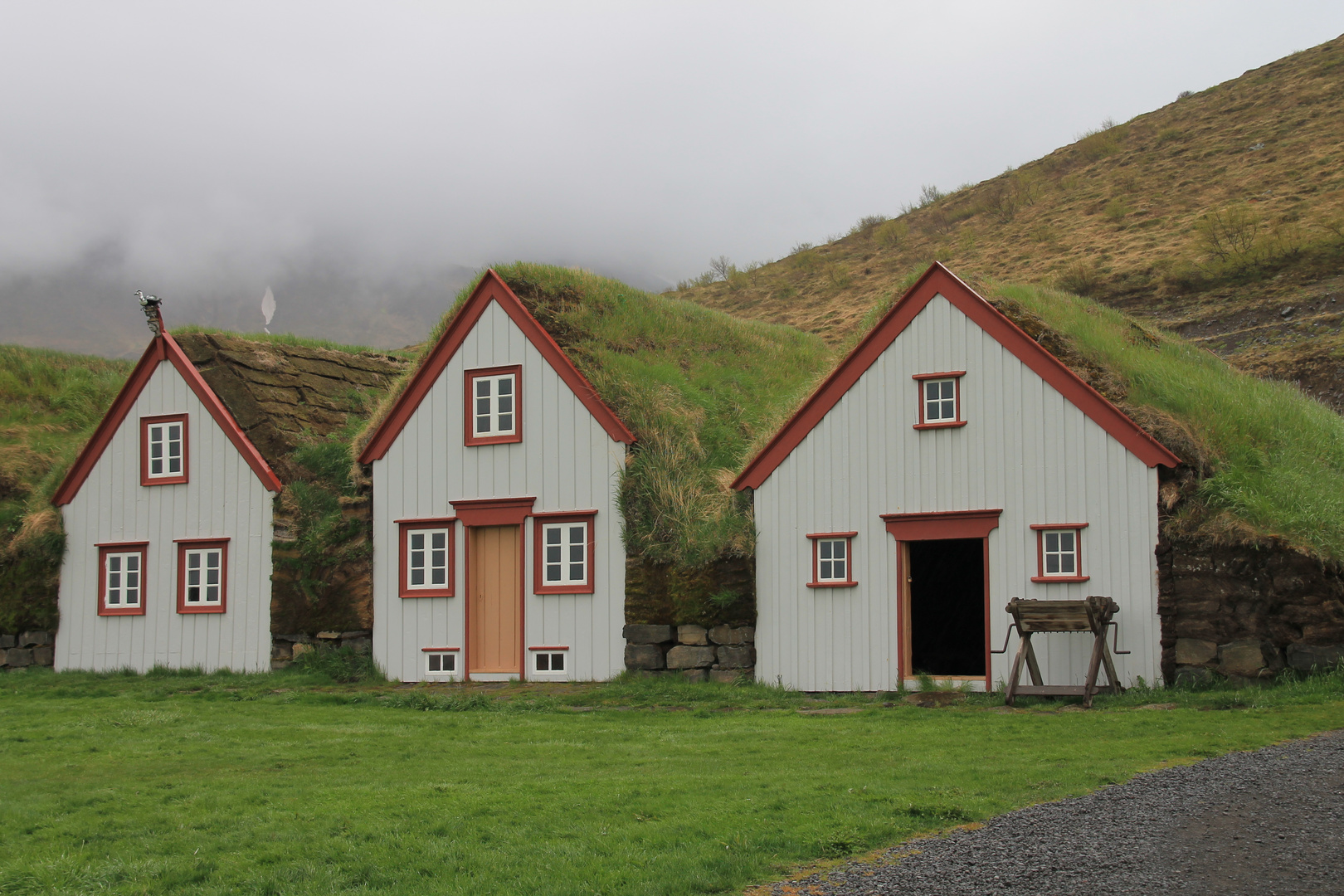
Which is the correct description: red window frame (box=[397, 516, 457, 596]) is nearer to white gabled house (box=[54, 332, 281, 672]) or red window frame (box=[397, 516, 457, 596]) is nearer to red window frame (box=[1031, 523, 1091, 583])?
white gabled house (box=[54, 332, 281, 672])

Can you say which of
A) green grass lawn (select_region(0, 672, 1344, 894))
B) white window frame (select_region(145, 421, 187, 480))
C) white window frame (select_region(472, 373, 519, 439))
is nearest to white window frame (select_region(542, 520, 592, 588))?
white window frame (select_region(472, 373, 519, 439))

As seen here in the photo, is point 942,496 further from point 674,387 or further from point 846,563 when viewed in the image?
point 674,387

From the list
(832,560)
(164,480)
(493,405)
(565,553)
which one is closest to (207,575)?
(164,480)

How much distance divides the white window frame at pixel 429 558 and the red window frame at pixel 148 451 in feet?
17.0

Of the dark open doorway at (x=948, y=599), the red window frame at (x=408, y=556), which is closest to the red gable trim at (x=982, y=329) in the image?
the dark open doorway at (x=948, y=599)

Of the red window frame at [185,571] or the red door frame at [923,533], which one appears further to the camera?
the red window frame at [185,571]

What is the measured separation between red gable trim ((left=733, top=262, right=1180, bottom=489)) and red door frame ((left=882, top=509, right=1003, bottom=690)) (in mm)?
1949

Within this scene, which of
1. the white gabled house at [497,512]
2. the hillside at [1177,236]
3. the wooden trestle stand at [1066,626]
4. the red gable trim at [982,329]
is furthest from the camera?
the hillside at [1177,236]

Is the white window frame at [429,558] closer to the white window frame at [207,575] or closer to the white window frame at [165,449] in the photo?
the white window frame at [207,575]

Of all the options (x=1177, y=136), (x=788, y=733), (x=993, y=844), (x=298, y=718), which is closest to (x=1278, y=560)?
(x=788, y=733)

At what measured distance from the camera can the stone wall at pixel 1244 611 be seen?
51.1ft

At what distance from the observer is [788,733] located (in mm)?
14172

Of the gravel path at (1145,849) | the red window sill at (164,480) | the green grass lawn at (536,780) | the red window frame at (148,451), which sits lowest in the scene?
the green grass lawn at (536,780)

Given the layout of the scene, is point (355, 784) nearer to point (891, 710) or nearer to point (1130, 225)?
point (891, 710)
